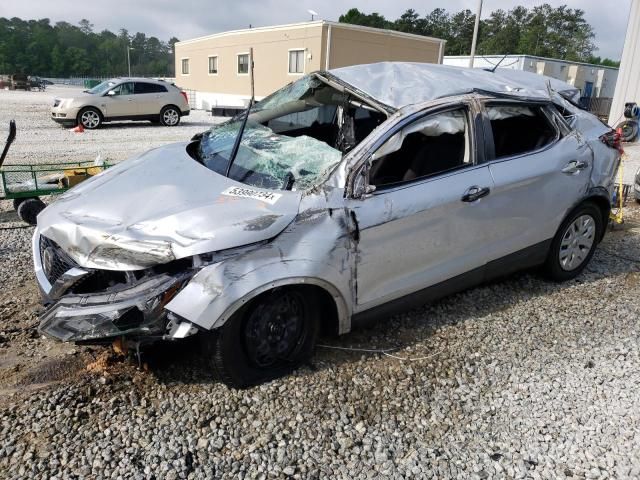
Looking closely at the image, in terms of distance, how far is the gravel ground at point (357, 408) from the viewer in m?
2.48

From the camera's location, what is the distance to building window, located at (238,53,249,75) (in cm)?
2761

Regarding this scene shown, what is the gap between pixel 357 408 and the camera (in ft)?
9.47

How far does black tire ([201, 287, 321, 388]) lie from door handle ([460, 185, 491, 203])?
1.27 meters

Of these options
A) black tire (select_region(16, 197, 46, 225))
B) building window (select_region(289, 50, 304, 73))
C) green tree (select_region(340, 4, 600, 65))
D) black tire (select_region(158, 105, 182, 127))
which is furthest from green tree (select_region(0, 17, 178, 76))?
black tire (select_region(16, 197, 46, 225))

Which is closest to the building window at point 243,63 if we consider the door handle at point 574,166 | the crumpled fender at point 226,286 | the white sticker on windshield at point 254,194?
the door handle at point 574,166

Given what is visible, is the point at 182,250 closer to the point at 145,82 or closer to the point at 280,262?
the point at 280,262

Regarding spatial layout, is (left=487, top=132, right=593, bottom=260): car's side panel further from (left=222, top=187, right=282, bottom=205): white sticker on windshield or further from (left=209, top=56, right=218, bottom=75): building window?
(left=209, top=56, right=218, bottom=75): building window

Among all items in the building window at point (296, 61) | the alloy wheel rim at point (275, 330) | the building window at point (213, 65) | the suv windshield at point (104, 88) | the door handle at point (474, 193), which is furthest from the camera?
the building window at point (213, 65)

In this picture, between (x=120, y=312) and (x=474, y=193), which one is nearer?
(x=120, y=312)

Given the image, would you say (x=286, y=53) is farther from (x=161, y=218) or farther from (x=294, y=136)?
(x=161, y=218)

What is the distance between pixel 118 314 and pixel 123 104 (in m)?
15.4

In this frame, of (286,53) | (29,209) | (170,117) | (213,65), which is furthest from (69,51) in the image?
(29,209)

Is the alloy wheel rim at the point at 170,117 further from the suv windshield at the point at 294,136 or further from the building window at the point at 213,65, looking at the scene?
the suv windshield at the point at 294,136

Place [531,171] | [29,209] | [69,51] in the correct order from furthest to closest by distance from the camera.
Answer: [69,51]
[29,209]
[531,171]
